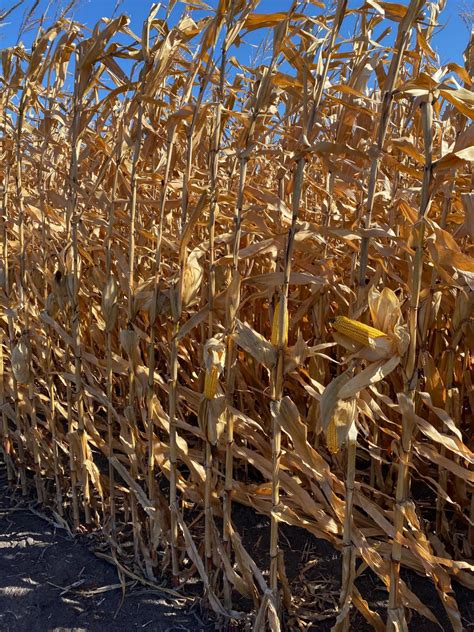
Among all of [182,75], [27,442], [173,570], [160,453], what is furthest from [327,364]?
[27,442]

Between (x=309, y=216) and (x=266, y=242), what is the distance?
0.78m

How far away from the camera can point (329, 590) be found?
4.40 feet

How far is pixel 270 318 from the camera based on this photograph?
1461 millimetres

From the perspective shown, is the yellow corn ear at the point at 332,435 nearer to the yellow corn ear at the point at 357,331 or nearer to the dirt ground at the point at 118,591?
the yellow corn ear at the point at 357,331

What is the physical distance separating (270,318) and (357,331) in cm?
63

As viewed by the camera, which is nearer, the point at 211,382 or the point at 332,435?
the point at 332,435

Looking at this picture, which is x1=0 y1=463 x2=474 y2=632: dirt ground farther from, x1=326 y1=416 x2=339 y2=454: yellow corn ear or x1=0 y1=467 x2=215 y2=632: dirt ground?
x1=326 y1=416 x2=339 y2=454: yellow corn ear

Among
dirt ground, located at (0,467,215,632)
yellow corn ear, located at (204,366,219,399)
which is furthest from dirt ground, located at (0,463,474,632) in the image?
yellow corn ear, located at (204,366,219,399)

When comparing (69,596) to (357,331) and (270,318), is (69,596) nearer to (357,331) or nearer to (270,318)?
(270,318)

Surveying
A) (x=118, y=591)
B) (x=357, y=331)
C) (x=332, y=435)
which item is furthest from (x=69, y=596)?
(x=357, y=331)

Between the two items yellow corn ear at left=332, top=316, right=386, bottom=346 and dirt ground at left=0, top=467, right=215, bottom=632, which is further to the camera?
dirt ground at left=0, top=467, right=215, bottom=632

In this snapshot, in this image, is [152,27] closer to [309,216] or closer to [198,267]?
[198,267]

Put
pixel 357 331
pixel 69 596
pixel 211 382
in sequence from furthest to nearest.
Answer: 1. pixel 69 596
2. pixel 211 382
3. pixel 357 331

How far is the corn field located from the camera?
36.2 inches
